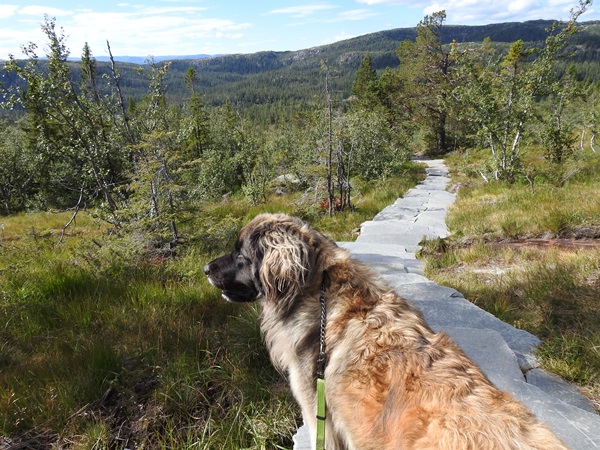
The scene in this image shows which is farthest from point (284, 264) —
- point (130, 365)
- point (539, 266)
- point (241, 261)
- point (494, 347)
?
point (539, 266)

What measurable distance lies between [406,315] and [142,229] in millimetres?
4946

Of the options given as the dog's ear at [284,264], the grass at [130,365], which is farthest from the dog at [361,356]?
the grass at [130,365]

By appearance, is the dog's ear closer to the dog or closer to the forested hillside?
the dog

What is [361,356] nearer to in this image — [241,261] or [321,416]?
[321,416]

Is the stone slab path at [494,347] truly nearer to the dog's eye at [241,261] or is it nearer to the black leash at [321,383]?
the black leash at [321,383]

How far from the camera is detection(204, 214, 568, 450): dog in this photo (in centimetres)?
149

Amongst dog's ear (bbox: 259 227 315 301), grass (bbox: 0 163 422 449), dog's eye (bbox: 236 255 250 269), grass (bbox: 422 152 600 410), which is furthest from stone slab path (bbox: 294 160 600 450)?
dog's eye (bbox: 236 255 250 269)

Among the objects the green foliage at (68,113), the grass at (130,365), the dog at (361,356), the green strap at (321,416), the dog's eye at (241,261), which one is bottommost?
the grass at (130,365)

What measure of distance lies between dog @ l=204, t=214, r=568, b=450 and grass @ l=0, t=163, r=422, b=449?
500mm

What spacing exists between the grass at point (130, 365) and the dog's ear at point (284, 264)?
95 centimetres

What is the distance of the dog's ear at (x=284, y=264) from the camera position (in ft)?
7.92

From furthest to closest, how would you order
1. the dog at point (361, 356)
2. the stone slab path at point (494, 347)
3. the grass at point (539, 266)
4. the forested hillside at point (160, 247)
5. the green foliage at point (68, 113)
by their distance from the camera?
the green foliage at point (68, 113) < the grass at point (539, 266) < the forested hillside at point (160, 247) < the stone slab path at point (494, 347) < the dog at point (361, 356)

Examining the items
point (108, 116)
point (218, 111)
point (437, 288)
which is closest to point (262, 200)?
point (108, 116)

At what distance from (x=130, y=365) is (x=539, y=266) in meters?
4.92
